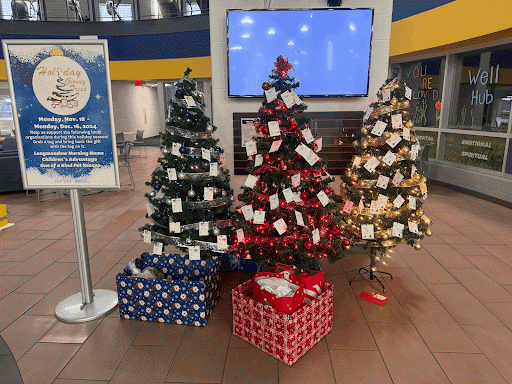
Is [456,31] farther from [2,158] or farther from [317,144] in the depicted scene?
[2,158]

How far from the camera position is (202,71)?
37.6 ft

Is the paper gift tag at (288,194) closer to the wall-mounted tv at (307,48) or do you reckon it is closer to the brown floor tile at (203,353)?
the brown floor tile at (203,353)

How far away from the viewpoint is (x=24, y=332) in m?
2.64

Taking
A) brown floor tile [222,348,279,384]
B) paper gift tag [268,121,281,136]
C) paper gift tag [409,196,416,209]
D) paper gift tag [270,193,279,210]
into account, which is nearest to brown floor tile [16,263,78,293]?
brown floor tile [222,348,279,384]

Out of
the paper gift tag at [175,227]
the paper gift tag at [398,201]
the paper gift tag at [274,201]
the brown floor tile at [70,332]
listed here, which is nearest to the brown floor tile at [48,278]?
the brown floor tile at [70,332]

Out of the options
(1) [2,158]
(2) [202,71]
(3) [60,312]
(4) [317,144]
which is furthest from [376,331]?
(2) [202,71]

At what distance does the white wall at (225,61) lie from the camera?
3758 millimetres

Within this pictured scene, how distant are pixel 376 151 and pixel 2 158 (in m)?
6.52

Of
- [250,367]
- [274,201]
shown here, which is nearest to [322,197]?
[274,201]

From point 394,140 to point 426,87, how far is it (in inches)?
218

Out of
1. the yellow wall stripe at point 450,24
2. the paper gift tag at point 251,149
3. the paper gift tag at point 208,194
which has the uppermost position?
the yellow wall stripe at point 450,24

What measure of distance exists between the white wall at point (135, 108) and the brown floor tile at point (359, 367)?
13.2 m

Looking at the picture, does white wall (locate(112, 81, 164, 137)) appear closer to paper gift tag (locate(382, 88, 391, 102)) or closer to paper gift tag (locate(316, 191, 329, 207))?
paper gift tag (locate(382, 88, 391, 102))

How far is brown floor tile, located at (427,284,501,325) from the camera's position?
279 cm
